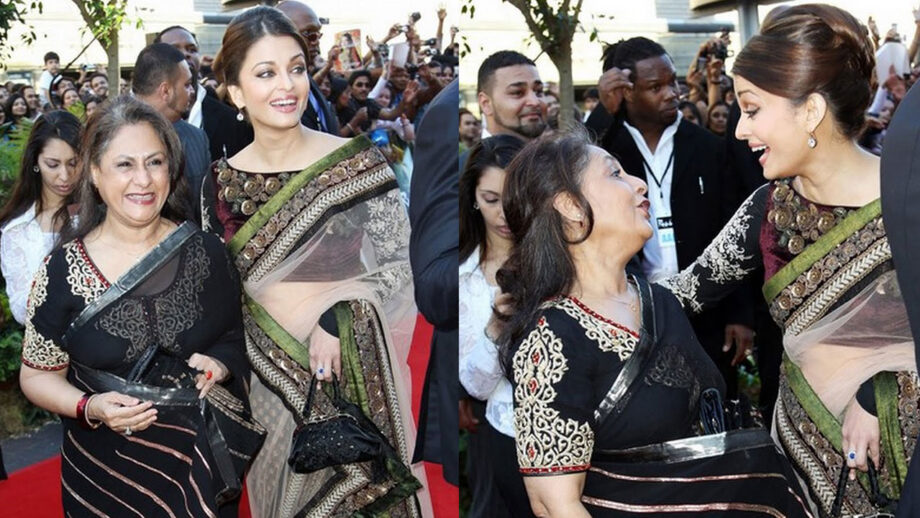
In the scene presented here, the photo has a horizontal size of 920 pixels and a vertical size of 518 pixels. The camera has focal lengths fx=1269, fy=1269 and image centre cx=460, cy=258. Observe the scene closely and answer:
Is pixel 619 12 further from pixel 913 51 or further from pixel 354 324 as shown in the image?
pixel 354 324

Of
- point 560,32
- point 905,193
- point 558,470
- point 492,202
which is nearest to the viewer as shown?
point 905,193

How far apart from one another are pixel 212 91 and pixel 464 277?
725 mm

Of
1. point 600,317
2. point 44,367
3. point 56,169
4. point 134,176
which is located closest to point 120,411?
point 44,367

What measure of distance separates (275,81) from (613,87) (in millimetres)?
722

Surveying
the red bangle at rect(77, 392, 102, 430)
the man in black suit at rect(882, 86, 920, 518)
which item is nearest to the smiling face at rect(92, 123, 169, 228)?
the red bangle at rect(77, 392, 102, 430)

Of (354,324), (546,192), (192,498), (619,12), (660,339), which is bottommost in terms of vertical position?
(192,498)

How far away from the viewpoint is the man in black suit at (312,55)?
274 centimetres

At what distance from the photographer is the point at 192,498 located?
2615 millimetres

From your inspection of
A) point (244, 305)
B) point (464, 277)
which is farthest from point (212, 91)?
point (464, 277)

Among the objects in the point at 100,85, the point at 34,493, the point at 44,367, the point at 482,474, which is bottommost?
the point at 34,493

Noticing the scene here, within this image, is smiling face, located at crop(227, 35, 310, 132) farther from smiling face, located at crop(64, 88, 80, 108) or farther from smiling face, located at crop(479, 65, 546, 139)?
smiling face, located at crop(64, 88, 80, 108)

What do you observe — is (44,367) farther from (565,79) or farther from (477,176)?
(565,79)

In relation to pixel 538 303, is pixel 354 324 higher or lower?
lower

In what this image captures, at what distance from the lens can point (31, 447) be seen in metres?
3.69
